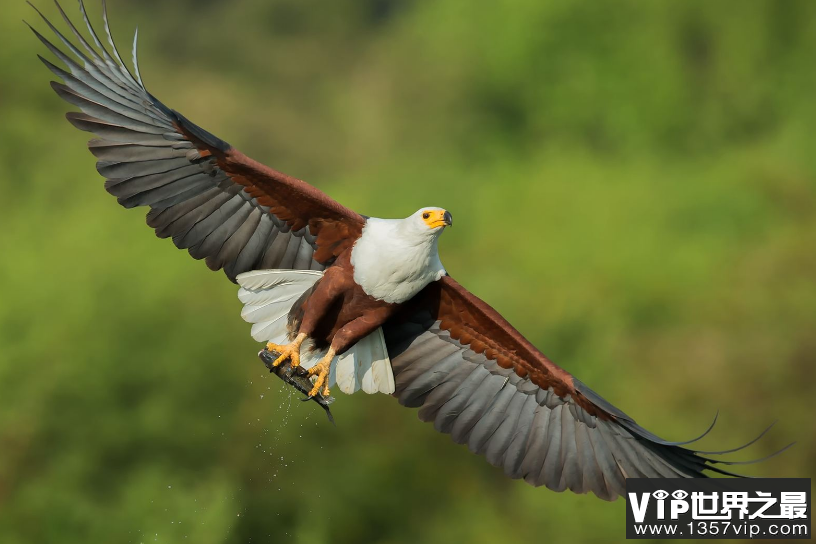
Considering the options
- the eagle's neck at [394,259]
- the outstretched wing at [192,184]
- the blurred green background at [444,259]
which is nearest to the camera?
the outstretched wing at [192,184]

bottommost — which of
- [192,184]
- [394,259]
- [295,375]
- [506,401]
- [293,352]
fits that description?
[295,375]

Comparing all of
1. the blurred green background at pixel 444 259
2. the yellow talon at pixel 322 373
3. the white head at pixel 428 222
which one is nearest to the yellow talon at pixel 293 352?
the yellow talon at pixel 322 373

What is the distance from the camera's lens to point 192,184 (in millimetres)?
7043

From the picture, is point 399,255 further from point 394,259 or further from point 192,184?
point 192,184

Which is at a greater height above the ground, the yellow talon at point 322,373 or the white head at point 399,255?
the white head at point 399,255

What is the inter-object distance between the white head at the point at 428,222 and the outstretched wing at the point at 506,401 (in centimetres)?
58

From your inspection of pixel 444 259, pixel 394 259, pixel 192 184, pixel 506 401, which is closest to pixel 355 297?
pixel 394 259

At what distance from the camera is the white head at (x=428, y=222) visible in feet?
22.4

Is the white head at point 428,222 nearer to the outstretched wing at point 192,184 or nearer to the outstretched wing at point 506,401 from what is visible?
the outstretched wing at point 192,184

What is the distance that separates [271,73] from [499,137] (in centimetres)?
525

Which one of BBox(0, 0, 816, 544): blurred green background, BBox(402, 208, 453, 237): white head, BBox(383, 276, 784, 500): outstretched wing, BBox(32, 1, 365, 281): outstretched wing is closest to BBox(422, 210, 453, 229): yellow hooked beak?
BBox(402, 208, 453, 237): white head

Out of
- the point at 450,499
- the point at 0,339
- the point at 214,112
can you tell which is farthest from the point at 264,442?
the point at 214,112

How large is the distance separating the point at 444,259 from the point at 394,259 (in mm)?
10890

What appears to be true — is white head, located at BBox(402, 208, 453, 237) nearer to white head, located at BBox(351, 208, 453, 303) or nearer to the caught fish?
white head, located at BBox(351, 208, 453, 303)
